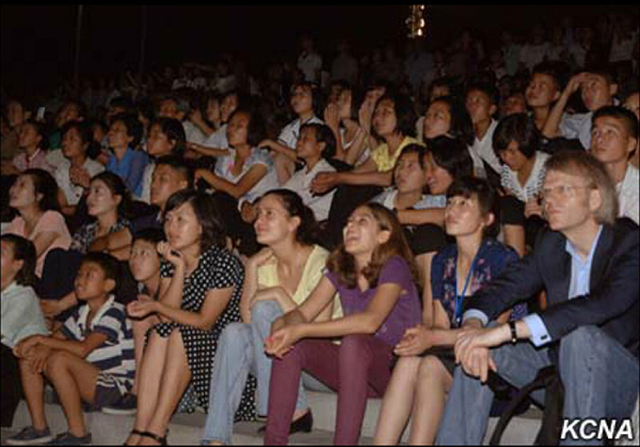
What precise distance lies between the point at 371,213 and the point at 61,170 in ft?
12.0

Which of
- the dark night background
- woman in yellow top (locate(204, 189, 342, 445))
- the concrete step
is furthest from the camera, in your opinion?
the dark night background

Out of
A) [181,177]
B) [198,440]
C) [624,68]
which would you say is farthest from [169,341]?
[624,68]

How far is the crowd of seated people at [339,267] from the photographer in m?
3.71

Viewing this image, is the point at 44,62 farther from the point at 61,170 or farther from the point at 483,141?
the point at 483,141

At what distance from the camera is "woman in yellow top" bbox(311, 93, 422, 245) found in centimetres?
579

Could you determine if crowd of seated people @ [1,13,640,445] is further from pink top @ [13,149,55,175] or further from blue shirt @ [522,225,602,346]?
pink top @ [13,149,55,175]

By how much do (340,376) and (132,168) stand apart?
356 cm

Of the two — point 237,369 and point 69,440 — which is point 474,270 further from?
point 69,440

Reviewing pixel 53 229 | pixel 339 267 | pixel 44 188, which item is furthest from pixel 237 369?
pixel 44 188

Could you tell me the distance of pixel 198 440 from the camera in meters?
4.40

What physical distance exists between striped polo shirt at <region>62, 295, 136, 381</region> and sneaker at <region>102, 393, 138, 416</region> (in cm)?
15

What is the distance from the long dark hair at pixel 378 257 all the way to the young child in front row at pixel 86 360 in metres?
1.19

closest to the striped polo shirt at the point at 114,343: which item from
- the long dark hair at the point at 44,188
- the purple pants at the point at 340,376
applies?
the purple pants at the point at 340,376

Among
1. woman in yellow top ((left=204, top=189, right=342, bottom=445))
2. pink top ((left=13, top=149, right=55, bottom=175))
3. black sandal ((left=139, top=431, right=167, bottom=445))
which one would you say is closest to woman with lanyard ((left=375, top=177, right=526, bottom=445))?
woman in yellow top ((left=204, top=189, right=342, bottom=445))
